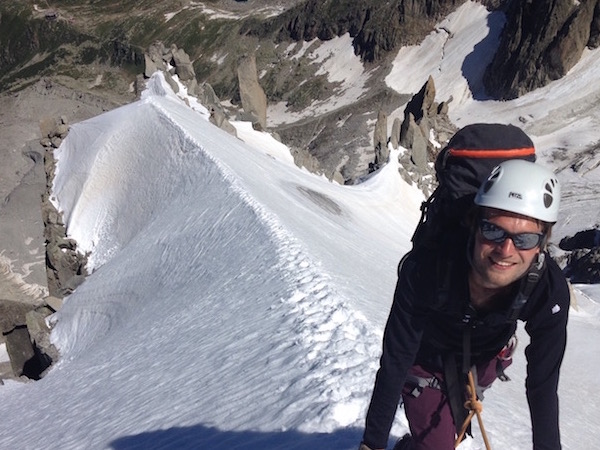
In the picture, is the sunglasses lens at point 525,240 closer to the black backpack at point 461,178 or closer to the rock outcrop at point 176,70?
the black backpack at point 461,178

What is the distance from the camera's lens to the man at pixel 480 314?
108 inches

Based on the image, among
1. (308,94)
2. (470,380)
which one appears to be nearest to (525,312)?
(470,380)

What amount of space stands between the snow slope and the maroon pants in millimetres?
819

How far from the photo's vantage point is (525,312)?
9.37ft

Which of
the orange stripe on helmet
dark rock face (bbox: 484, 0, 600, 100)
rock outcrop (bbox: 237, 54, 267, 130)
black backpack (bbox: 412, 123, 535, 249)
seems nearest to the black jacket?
black backpack (bbox: 412, 123, 535, 249)

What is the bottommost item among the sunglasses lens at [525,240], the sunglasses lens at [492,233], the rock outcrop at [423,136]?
the rock outcrop at [423,136]

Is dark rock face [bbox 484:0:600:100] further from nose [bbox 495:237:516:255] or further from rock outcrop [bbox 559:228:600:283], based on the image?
nose [bbox 495:237:516:255]

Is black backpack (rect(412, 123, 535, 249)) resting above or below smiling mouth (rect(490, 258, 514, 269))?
above

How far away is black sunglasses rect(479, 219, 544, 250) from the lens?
8.96 feet

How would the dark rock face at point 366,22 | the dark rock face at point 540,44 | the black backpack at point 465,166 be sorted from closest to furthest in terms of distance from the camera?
the black backpack at point 465,166
the dark rock face at point 540,44
the dark rock face at point 366,22

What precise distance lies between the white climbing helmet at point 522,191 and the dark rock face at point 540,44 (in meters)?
51.4

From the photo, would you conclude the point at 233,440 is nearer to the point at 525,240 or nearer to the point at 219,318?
the point at 525,240

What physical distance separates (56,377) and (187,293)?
2.59 metres

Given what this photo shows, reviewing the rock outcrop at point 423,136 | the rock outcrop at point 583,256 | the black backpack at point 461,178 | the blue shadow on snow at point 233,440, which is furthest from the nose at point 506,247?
the rock outcrop at point 423,136
